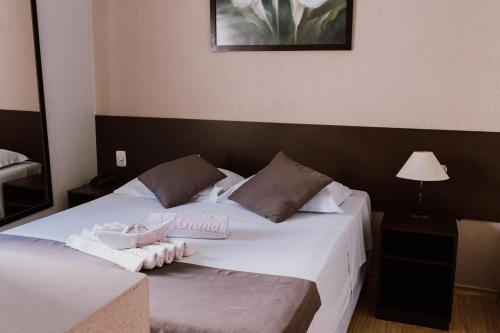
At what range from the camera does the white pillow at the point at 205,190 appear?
301 cm

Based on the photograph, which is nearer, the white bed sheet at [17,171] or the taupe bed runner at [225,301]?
the taupe bed runner at [225,301]

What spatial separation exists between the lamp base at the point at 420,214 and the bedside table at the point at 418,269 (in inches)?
1.2

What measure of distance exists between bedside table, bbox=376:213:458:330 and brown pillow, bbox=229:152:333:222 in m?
0.46

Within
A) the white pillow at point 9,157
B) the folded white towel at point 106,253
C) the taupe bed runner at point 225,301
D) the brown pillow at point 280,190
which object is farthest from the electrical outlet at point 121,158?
the taupe bed runner at point 225,301

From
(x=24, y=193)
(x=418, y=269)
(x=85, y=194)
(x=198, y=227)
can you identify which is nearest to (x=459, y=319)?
(x=418, y=269)

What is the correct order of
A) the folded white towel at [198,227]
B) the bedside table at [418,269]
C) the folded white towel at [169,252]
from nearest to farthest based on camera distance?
1. the folded white towel at [169,252]
2. the folded white towel at [198,227]
3. the bedside table at [418,269]

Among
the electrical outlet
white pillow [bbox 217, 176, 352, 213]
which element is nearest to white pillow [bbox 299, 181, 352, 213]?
white pillow [bbox 217, 176, 352, 213]

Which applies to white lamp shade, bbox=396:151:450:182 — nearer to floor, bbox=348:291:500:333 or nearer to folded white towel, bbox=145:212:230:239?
floor, bbox=348:291:500:333

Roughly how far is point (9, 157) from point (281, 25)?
75.9 inches

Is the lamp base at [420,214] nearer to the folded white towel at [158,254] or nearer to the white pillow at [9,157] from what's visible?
the folded white towel at [158,254]

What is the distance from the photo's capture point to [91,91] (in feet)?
12.1

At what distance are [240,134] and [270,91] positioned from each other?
367mm

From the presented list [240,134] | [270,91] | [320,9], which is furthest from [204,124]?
[320,9]

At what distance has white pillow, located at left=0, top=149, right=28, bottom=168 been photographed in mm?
2879
